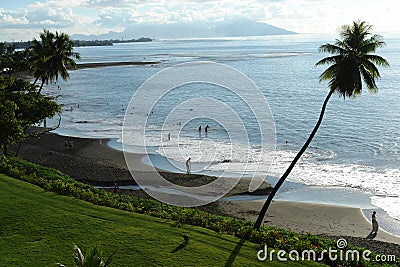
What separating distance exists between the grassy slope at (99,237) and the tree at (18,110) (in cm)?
510

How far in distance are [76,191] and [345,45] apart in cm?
1477

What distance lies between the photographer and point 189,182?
34.2 meters

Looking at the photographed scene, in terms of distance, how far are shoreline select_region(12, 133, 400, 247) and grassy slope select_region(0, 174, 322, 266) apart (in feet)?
33.2

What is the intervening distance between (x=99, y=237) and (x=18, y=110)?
14816mm

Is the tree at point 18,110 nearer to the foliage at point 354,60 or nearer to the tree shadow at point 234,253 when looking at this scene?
the tree shadow at point 234,253

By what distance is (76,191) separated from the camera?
22.0 meters

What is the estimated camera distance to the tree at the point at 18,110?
79.0ft

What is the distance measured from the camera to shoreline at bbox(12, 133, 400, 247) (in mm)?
26266

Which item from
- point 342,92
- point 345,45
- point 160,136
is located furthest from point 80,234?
point 160,136
